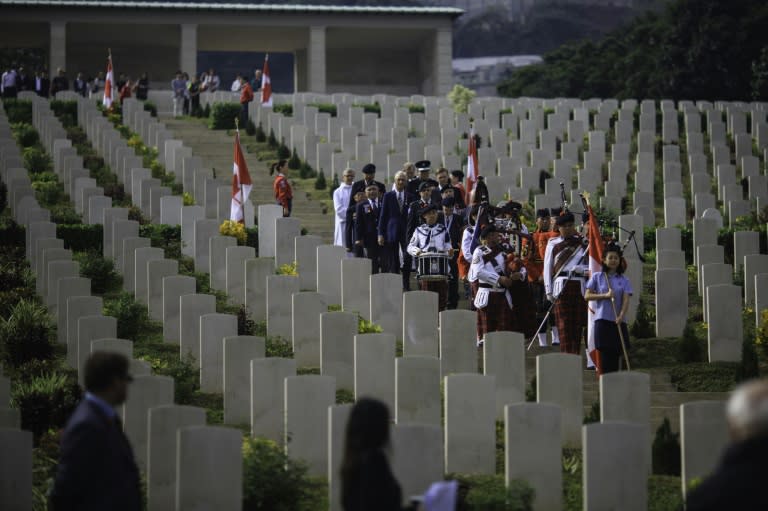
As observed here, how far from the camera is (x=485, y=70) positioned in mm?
83125

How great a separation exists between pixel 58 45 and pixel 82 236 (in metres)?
30.2

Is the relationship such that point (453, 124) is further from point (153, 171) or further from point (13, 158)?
point (13, 158)

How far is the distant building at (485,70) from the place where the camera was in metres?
80.9

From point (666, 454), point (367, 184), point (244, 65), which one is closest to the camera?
point (666, 454)

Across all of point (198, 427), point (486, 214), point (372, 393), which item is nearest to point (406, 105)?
point (486, 214)

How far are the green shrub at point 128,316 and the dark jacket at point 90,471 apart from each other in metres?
7.94

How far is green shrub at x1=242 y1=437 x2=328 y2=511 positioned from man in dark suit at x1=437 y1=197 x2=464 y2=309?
7176 millimetres

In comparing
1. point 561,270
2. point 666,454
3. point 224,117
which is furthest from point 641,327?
point 224,117

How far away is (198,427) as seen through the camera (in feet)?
28.2

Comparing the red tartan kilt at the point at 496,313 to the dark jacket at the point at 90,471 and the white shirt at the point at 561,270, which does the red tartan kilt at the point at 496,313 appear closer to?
the white shirt at the point at 561,270

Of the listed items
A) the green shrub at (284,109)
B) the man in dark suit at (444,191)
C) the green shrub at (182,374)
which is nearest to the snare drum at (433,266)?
the man in dark suit at (444,191)

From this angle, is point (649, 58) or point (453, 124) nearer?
point (453, 124)

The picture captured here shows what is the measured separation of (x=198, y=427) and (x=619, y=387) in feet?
10.5

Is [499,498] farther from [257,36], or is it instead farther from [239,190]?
[257,36]
